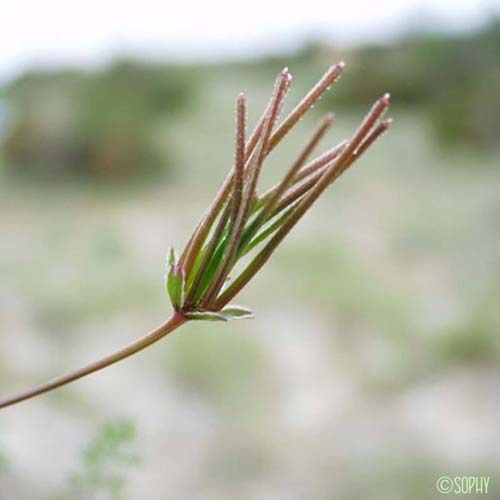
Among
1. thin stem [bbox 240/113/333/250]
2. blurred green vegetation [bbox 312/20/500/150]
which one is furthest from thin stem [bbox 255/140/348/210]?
blurred green vegetation [bbox 312/20/500/150]

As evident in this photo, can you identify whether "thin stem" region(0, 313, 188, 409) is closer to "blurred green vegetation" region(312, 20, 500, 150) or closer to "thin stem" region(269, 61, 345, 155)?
"thin stem" region(269, 61, 345, 155)

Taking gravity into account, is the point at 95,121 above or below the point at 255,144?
above

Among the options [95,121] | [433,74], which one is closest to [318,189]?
[95,121]

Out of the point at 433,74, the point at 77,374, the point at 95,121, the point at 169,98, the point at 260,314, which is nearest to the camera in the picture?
the point at 77,374

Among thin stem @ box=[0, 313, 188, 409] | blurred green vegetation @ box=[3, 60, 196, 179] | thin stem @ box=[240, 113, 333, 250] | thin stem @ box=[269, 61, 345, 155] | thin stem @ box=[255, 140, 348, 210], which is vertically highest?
blurred green vegetation @ box=[3, 60, 196, 179]

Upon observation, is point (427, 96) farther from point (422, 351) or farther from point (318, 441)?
point (318, 441)

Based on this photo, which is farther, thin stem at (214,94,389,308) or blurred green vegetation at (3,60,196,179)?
blurred green vegetation at (3,60,196,179)

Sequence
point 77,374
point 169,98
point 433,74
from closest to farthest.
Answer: point 77,374
point 433,74
point 169,98

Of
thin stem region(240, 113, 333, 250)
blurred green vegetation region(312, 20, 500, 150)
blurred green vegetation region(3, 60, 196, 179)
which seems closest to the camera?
thin stem region(240, 113, 333, 250)

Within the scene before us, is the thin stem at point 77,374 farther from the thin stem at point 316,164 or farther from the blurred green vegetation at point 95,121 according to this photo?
the blurred green vegetation at point 95,121

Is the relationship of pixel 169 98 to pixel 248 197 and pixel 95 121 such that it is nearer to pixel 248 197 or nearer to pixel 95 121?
pixel 95 121

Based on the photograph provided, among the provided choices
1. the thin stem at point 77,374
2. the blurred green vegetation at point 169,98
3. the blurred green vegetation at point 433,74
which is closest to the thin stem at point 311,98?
the thin stem at point 77,374

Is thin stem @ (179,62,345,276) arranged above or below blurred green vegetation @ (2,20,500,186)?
below
